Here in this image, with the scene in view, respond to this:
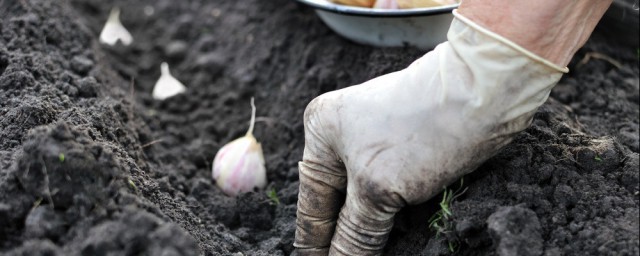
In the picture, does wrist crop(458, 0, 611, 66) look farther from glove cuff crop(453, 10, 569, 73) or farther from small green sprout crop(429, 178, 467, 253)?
small green sprout crop(429, 178, 467, 253)

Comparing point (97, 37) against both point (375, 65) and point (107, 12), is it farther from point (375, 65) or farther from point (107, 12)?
point (375, 65)

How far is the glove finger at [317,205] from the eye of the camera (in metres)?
1.81

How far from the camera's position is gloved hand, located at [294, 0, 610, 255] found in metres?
1.59

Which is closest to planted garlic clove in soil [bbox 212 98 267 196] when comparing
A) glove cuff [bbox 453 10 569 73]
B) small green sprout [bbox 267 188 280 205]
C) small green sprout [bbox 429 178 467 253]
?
small green sprout [bbox 267 188 280 205]

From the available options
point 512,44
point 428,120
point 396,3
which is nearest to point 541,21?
point 512,44

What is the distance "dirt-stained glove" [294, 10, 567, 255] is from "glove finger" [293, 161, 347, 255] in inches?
3.1

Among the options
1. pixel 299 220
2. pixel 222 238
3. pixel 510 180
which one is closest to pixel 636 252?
pixel 510 180

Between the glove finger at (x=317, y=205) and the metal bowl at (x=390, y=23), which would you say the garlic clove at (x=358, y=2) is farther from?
the glove finger at (x=317, y=205)

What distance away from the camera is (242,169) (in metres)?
2.28

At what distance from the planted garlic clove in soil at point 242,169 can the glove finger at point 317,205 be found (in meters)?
0.47

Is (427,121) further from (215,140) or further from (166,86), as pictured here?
(166,86)

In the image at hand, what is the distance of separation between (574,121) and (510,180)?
0.55 m

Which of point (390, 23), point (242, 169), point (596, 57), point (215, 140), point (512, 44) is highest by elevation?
point (512, 44)

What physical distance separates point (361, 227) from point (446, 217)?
0.20m
